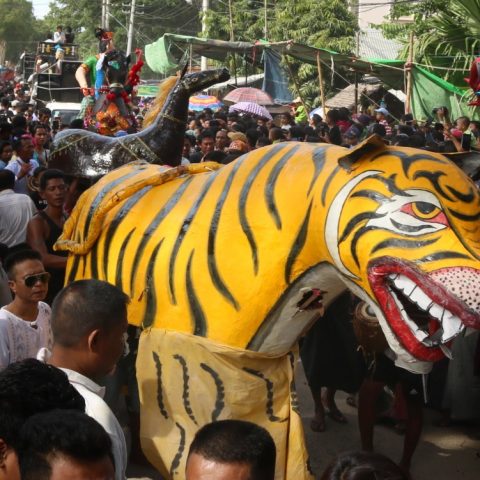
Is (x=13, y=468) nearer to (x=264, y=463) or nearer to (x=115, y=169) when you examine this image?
(x=264, y=463)

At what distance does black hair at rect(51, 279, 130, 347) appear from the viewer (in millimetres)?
3078

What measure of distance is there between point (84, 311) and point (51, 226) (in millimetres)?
2423

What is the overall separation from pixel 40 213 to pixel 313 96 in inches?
768

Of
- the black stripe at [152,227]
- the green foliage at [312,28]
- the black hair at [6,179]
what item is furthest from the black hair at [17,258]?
the green foliage at [312,28]

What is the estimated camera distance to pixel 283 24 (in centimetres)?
2661

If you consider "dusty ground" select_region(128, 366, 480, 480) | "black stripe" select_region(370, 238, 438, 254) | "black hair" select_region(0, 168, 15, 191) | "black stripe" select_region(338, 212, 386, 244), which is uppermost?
"black stripe" select_region(338, 212, 386, 244)

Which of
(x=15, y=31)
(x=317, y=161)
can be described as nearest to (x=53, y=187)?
(x=317, y=161)

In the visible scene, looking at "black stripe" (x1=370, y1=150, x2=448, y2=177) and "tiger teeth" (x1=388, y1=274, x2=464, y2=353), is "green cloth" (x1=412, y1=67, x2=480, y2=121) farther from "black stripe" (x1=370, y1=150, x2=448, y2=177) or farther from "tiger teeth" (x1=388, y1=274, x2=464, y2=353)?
"tiger teeth" (x1=388, y1=274, x2=464, y2=353)

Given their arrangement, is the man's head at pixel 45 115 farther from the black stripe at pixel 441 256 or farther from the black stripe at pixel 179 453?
the black stripe at pixel 441 256

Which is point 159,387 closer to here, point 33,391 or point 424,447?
point 33,391

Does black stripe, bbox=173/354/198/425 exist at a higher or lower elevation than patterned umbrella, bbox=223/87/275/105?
lower

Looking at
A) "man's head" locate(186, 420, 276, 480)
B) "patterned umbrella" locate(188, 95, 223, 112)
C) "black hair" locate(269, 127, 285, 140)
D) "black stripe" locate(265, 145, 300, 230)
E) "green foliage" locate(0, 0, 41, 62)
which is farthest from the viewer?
"green foliage" locate(0, 0, 41, 62)

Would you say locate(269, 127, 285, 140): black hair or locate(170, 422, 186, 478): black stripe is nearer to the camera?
locate(170, 422, 186, 478): black stripe

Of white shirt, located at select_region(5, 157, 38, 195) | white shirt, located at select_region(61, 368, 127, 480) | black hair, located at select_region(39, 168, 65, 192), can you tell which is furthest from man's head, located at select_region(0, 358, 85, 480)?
white shirt, located at select_region(5, 157, 38, 195)
